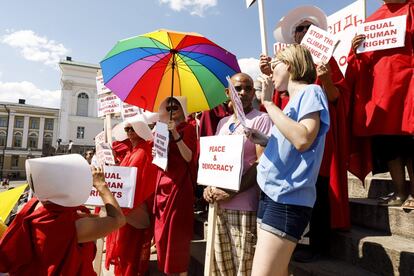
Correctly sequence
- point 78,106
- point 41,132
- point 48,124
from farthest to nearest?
point 48,124
point 41,132
point 78,106

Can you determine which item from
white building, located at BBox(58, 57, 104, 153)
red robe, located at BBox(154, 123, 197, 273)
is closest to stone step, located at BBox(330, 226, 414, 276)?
red robe, located at BBox(154, 123, 197, 273)

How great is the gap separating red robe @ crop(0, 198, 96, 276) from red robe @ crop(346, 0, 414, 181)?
93.1 inches

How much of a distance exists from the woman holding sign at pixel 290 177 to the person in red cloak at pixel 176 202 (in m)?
1.22

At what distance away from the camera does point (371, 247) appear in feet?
7.74

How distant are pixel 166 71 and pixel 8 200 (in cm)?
200

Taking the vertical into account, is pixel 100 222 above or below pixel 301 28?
below

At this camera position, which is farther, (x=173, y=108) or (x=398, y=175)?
(x=173, y=108)

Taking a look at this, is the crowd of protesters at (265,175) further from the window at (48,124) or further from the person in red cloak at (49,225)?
the window at (48,124)

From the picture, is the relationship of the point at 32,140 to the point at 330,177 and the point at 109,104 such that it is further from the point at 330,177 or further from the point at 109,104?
the point at 330,177

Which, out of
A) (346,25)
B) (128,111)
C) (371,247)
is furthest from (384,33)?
(128,111)

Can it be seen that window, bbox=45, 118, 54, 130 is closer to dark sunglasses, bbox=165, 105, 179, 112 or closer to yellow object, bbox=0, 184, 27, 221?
dark sunglasses, bbox=165, 105, 179, 112

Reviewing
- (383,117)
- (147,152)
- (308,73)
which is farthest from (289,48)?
(147,152)

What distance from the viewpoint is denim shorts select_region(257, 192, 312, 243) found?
65.3 inches

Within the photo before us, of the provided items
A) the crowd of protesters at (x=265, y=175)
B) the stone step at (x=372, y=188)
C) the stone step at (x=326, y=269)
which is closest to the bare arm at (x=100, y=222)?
the crowd of protesters at (x=265, y=175)
